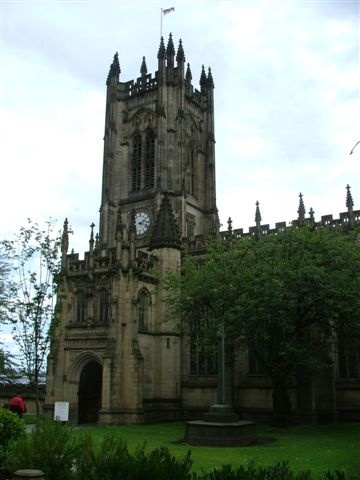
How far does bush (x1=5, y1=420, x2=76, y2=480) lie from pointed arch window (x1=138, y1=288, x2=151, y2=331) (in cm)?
2395

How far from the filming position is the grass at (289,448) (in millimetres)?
16719

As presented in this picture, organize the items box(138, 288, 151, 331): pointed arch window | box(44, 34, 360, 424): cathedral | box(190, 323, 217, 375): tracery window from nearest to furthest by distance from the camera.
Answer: box(44, 34, 360, 424): cathedral < box(138, 288, 151, 331): pointed arch window < box(190, 323, 217, 375): tracery window

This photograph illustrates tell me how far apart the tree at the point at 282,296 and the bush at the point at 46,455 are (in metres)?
14.8

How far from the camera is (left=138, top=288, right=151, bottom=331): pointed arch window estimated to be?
36031mm

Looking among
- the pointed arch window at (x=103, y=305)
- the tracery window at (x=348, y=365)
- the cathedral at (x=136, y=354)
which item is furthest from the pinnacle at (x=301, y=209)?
the pointed arch window at (x=103, y=305)

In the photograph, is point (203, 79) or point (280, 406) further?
point (203, 79)

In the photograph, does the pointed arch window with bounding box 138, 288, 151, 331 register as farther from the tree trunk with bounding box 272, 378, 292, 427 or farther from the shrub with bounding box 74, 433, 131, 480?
the shrub with bounding box 74, 433, 131, 480

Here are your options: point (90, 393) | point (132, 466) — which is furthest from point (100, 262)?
point (132, 466)

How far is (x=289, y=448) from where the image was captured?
67.8 feet

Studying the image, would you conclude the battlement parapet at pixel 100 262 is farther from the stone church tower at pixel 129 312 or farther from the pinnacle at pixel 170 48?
the pinnacle at pixel 170 48

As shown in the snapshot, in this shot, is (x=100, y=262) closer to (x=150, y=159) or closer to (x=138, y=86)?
(x=150, y=159)

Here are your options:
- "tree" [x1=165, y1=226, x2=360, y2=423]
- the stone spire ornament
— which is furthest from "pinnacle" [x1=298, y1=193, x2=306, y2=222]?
"tree" [x1=165, y1=226, x2=360, y2=423]

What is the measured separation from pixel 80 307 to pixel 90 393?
5812 mm

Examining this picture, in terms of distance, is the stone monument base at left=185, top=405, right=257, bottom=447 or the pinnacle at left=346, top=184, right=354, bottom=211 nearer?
the stone monument base at left=185, top=405, right=257, bottom=447
